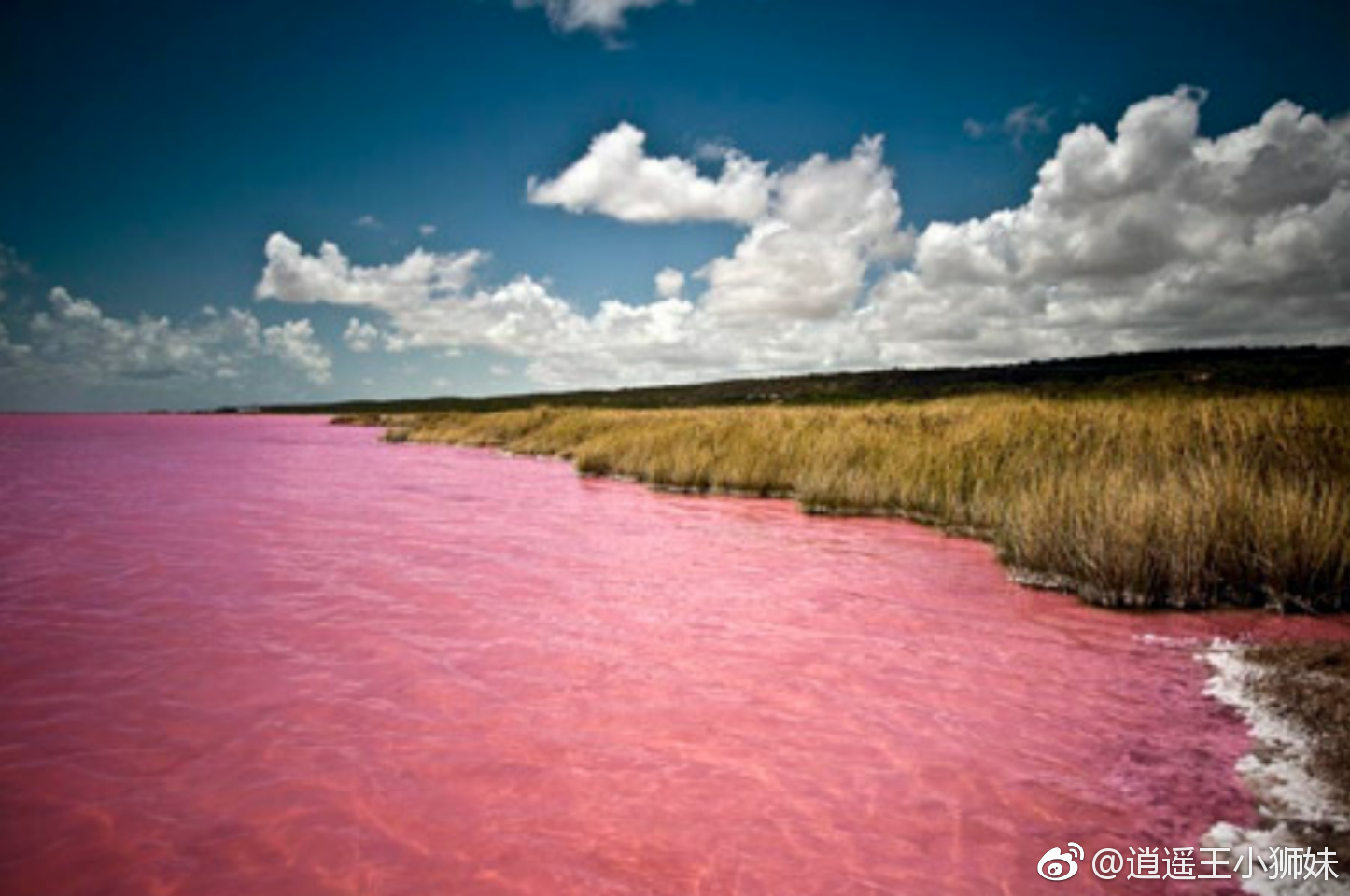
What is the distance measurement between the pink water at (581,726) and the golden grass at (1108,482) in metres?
0.46

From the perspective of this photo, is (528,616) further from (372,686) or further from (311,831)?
(311,831)

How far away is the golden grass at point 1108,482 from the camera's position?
609cm

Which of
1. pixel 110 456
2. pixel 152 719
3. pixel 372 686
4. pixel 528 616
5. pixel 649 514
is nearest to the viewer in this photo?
pixel 152 719

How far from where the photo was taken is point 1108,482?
7.02 m

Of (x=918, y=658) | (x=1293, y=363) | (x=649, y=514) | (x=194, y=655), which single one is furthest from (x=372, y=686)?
(x=1293, y=363)

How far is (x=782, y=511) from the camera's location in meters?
12.0

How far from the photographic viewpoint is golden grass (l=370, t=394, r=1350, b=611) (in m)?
6.09

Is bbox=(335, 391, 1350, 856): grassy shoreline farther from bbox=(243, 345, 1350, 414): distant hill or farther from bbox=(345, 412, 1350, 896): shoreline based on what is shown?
bbox=(243, 345, 1350, 414): distant hill


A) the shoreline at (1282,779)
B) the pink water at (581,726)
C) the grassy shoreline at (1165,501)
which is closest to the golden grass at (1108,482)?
the grassy shoreline at (1165,501)

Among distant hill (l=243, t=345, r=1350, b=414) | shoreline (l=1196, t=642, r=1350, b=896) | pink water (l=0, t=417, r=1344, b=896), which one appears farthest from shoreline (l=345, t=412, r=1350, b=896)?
distant hill (l=243, t=345, r=1350, b=414)

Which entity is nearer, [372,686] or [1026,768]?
[1026,768]

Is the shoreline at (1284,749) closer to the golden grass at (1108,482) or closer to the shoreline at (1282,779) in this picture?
the shoreline at (1282,779)

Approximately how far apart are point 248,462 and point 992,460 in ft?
70.5

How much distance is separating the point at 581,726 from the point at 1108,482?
569cm
